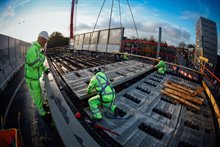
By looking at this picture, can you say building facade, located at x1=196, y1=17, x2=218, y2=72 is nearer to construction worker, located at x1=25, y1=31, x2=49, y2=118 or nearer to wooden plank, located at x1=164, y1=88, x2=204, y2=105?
wooden plank, located at x1=164, y1=88, x2=204, y2=105

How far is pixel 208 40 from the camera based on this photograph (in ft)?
38.3

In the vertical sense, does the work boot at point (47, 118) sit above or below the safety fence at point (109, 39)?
below

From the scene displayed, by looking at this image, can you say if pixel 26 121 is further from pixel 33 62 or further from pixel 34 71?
pixel 33 62

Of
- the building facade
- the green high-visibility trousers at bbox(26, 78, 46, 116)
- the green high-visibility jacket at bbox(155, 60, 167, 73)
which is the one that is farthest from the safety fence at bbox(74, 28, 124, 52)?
the building facade

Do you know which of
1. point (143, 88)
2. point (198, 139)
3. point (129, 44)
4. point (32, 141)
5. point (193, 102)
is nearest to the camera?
point (32, 141)

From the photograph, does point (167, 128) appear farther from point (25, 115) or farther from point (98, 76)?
point (25, 115)

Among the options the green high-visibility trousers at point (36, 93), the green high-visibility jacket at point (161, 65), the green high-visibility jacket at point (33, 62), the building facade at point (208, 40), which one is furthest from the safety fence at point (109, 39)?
the building facade at point (208, 40)

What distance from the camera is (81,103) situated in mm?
3844

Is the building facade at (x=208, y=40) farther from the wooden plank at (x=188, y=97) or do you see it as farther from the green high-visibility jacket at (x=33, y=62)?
the green high-visibility jacket at (x=33, y=62)

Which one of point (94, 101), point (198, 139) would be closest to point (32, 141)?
point (94, 101)

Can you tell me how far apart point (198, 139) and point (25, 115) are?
467cm

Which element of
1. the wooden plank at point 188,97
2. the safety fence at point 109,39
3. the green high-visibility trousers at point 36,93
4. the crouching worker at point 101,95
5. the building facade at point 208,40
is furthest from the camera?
the safety fence at point 109,39

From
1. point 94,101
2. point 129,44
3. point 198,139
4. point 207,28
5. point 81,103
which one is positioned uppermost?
point 207,28

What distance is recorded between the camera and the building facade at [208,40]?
11031 millimetres
